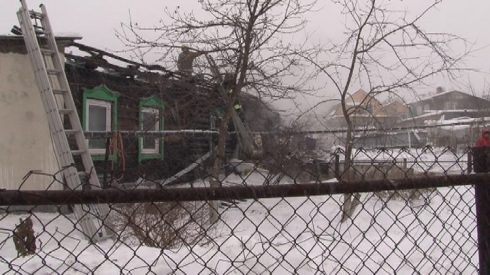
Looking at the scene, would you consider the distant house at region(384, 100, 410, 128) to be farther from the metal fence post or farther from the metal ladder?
the metal ladder

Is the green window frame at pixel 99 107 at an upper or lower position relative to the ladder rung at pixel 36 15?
lower

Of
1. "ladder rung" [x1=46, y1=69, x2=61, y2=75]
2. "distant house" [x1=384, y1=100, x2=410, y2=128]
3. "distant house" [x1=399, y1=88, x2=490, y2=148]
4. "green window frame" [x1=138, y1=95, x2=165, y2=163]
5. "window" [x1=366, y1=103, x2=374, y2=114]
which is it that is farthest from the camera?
"distant house" [x1=399, y1=88, x2=490, y2=148]

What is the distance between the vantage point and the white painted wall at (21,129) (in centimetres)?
597

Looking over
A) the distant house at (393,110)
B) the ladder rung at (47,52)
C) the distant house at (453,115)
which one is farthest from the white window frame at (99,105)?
the distant house at (453,115)

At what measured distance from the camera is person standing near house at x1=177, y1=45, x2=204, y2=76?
587cm

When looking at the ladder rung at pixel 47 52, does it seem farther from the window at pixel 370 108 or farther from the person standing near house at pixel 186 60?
the window at pixel 370 108

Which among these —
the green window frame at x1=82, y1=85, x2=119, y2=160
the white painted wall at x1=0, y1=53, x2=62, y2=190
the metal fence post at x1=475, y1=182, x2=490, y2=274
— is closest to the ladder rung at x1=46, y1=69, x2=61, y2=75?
the white painted wall at x1=0, y1=53, x2=62, y2=190

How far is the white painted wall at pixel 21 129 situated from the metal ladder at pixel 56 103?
379 millimetres

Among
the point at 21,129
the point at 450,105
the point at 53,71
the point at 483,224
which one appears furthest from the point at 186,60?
the point at 450,105

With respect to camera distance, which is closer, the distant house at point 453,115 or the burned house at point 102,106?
the burned house at point 102,106

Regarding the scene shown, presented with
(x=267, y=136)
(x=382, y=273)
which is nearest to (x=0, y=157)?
(x=267, y=136)

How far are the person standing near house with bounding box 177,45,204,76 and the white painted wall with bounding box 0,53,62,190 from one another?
2.31 meters

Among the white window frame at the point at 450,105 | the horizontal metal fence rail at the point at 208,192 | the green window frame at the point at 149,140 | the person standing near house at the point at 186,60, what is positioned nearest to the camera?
the horizontal metal fence rail at the point at 208,192

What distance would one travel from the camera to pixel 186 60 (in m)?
6.02
